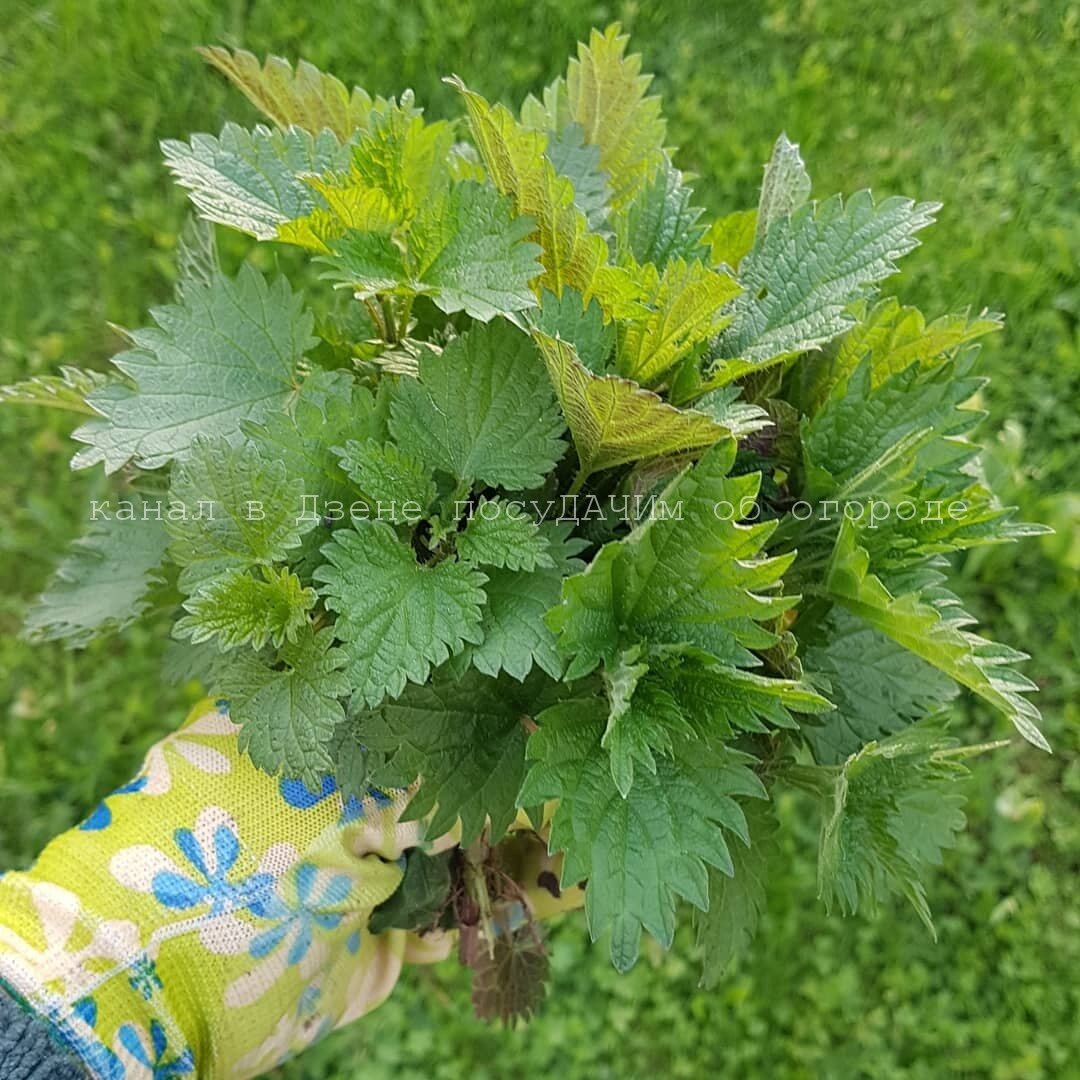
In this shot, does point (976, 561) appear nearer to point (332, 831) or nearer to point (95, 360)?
point (332, 831)

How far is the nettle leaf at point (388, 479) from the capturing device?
2.46ft

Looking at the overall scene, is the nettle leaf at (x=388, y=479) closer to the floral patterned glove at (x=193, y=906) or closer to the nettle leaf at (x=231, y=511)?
the nettle leaf at (x=231, y=511)

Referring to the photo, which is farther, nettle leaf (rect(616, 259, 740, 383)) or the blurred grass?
the blurred grass

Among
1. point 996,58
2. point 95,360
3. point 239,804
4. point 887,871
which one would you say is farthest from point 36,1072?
point 996,58

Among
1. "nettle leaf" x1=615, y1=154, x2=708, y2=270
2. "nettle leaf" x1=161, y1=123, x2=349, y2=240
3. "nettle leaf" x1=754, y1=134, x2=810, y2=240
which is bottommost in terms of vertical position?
"nettle leaf" x1=161, y1=123, x2=349, y2=240

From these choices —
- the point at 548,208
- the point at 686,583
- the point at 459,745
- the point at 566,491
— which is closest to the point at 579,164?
the point at 548,208

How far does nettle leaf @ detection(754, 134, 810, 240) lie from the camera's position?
2.89 ft

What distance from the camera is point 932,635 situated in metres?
0.73

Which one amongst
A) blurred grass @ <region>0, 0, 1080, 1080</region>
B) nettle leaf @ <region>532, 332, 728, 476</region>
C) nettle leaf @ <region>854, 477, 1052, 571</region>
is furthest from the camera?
blurred grass @ <region>0, 0, 1080, 1080</region>

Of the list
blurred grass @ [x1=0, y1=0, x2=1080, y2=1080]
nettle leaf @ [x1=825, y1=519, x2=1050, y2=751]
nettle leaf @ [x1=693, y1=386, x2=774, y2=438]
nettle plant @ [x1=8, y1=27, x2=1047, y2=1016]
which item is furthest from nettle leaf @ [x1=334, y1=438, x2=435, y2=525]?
blurred grass @ [x1=0, y1=0, x2=1080, y2=1080]

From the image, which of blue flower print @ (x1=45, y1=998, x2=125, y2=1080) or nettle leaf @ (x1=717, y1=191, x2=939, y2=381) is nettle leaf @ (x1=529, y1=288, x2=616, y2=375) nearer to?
nettle leaf @ (x1=717, y1=191, x2=939, y2=381)

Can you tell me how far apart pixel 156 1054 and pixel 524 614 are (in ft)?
1.82

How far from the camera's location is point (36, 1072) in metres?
0.86

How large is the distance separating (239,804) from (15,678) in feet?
3.71
